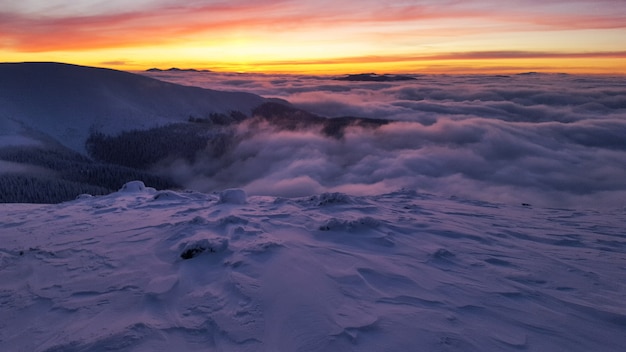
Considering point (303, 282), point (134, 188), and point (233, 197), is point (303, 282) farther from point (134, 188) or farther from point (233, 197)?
point (134, 188)

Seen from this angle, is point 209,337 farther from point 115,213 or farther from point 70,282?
point 115,213

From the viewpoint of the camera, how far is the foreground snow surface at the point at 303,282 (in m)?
3.30

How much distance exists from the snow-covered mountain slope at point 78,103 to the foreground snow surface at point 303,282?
23850 mm

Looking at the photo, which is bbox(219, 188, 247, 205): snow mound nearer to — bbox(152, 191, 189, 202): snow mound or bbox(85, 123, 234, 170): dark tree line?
bbox(152, 191, 189, 202): snow mound

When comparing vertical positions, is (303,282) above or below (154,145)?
above

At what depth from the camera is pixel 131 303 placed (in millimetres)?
3832

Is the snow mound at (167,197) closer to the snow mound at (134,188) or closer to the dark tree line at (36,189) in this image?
the snow mound at (134,188)

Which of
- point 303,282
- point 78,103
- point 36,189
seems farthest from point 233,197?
point 78,103

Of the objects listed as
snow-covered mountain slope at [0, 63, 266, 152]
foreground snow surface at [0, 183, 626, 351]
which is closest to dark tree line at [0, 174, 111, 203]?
snow-covered mountain slope at [0, 63, 266, 152]

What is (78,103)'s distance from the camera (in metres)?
32.8

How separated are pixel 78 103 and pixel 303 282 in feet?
115

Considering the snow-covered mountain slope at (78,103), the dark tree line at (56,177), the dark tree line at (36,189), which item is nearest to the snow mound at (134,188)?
the dark tree line at (36,189)

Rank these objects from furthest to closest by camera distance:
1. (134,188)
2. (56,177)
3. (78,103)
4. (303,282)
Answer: (78,103), (56,177), (134,188), (303,282)

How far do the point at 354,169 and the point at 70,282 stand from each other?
2670cm
